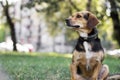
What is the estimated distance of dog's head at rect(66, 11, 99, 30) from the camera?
899cm

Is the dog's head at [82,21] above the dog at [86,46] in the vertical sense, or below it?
above

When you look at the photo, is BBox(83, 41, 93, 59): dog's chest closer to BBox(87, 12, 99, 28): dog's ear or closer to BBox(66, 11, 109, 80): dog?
BBox(66, 11, 109, 80): dog

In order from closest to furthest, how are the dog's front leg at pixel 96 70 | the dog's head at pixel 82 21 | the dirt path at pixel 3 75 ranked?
the dog's head at pixel 82 21, the dog's front leg at pixel 96 70, the dirt path at pixel 3 75

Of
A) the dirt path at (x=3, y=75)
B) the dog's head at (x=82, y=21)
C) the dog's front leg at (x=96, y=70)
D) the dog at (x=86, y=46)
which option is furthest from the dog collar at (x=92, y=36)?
the dirt path at (x=3, y=75)

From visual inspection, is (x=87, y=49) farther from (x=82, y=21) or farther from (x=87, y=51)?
(x=82, y=21)

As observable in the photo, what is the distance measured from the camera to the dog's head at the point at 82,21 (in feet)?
29.5

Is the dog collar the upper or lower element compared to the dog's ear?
lower

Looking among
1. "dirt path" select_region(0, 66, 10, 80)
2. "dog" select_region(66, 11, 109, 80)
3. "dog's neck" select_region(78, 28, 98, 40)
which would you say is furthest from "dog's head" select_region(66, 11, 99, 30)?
"dirt path" select_region(0, 66, 10, 80)

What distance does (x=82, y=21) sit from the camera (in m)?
9.11

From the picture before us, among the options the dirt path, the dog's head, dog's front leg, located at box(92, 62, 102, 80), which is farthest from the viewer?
the dirt path

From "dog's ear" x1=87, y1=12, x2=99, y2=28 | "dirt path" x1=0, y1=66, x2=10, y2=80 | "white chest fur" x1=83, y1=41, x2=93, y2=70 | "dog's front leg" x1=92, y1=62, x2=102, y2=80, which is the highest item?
"dog's ear" x1=87, y1=12, x2=99, y2=28

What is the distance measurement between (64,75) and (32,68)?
66.5 inches

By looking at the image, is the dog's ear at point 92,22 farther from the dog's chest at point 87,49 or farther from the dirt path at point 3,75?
the dirt path at point 3,75

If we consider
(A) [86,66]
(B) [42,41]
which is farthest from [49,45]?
(A) [86,66]
